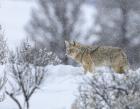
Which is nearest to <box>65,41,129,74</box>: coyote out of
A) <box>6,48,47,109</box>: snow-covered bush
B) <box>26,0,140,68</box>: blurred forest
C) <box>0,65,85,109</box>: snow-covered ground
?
<box>0,65,85,109</box>: snow-covered ground

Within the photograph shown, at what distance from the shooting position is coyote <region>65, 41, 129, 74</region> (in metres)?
24.1

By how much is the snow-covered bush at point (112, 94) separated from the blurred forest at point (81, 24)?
120 feet

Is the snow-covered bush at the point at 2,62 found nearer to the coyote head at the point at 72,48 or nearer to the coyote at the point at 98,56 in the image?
the coyote head at the point at 72,48

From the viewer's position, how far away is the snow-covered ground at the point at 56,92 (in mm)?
20778

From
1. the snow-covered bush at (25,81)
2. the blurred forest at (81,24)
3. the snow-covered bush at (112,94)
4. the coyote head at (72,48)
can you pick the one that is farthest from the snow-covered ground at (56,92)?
the blurred forest at (81,24)

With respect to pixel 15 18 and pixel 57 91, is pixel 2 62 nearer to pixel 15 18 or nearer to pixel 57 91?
pixel 57 91

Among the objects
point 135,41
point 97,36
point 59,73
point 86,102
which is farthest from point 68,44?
point 97,36

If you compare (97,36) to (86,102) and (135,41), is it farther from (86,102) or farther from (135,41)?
(86,102)

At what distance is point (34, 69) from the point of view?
21938 millimetres

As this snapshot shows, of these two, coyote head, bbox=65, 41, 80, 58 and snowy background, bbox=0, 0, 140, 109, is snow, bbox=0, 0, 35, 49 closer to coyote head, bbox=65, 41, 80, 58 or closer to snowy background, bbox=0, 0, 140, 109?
snowy background, bbox=0, 0, 140, 109

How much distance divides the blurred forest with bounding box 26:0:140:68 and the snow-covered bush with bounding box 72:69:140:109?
36.6 metres

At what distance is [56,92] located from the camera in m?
21.8

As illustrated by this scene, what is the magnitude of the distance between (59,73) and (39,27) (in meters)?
43.7

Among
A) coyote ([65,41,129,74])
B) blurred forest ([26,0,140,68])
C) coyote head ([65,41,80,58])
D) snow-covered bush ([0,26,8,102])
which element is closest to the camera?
snow-covered bush ([0,26,8,102])
